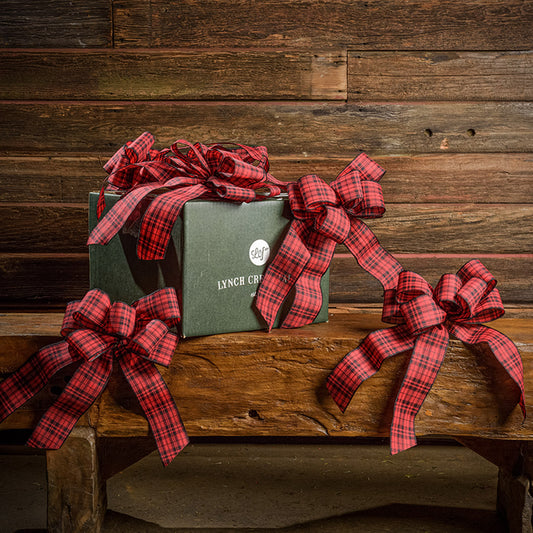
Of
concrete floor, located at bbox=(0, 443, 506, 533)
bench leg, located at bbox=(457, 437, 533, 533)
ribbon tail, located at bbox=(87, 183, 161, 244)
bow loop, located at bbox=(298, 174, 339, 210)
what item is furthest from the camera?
concrete floor, located at bbox=(0, 443, 506, 533)

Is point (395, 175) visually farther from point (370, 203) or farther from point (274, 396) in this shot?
point (274, 396)

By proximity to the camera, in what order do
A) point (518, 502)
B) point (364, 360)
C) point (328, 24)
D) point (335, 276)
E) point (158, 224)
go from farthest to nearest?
point (335, 276)
point (328, 24)
point (518, 502)
point (364, 360)
point (158, 224)

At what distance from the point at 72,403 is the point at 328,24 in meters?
1.19

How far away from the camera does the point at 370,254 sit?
1.19 m

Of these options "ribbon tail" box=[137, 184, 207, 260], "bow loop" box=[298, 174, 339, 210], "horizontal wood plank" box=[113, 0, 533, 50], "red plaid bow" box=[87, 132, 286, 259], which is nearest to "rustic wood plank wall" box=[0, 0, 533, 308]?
"horizontal wood plank" box=[113, 0, 533, 50]

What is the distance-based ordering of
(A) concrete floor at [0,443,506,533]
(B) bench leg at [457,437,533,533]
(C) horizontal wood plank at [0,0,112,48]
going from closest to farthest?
(B) bench leg at [457,437,533,533]
(A) concrete floor at [0,443,506,533]
(C) horizontal wood plank at [0,0,112,48]

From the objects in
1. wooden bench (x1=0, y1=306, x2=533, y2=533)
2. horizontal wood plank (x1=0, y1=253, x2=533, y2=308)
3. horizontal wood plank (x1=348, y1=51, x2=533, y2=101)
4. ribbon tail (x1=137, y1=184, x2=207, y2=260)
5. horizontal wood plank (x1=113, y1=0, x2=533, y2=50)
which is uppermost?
horizontal wood plank (x1=113, y1=0, x2=533, y2=50)

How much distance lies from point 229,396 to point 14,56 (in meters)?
1.16

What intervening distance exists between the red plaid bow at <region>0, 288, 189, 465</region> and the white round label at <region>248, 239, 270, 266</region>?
0.54ft

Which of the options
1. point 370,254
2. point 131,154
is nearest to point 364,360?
point 370,254

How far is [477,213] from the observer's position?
69.1 inches

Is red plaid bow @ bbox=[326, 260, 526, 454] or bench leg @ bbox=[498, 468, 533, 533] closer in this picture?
red plaid bow @ bbox=[326, 260, 526, 454]

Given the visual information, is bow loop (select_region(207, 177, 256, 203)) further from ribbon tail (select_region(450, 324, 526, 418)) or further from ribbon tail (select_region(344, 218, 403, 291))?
ribbon tail (select_region(450, 324, 526, 418))

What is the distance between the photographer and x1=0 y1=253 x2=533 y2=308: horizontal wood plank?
1.75 meters
